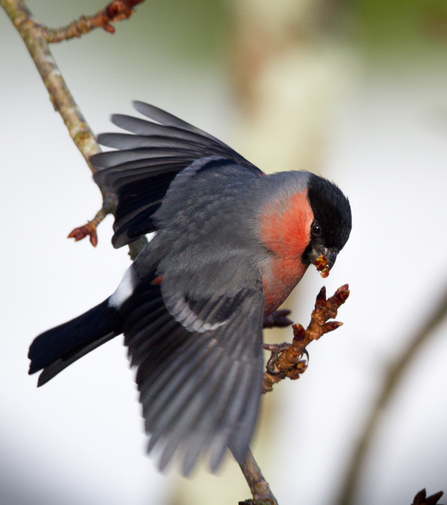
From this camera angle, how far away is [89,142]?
3098 mm

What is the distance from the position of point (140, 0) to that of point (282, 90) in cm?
155

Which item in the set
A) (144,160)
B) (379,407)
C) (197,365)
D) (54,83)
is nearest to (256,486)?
(197,365)

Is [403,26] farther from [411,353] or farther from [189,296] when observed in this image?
[189,296]

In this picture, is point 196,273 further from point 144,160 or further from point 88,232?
point 144,160

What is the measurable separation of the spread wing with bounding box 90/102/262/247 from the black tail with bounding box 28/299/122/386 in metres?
0.48

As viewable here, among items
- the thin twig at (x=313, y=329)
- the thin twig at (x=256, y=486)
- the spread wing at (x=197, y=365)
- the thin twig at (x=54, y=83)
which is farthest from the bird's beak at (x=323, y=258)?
the thin twig at (x=256, y=486)

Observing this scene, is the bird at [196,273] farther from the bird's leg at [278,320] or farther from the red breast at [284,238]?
the bird's leg at [278,320]

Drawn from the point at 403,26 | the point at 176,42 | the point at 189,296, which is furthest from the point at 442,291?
the point at 176,42

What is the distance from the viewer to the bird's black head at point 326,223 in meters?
2.93

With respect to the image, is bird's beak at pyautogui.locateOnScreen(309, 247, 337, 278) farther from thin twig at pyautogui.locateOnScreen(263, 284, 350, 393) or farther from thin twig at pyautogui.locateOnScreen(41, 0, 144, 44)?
thin twig at pyautogui.locateOnScreen(41, 0, 144, 44)

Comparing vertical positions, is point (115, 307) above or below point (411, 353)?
above

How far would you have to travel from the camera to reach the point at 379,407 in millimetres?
3396

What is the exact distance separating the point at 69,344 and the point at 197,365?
0.78 m

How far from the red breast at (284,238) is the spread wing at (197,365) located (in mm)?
228
